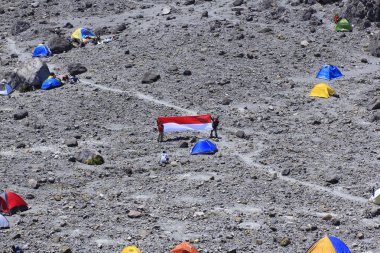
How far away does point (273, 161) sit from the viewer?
34.0 m

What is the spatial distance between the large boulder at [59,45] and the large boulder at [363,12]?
57.6 ft

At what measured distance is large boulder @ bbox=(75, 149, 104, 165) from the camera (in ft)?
111

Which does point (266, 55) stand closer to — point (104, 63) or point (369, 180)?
point (104, 63)

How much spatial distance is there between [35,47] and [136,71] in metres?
10.5

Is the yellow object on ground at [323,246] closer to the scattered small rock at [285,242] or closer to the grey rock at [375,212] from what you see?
the scattered small rock at [285,242]

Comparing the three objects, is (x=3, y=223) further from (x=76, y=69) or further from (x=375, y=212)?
(x=76, y=69)

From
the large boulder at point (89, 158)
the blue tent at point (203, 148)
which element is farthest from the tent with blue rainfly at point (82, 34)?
the blue tent at point (203, 148)

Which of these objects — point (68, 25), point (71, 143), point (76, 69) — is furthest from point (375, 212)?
point (68, 25)

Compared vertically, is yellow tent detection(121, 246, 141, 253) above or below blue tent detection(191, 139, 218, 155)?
above

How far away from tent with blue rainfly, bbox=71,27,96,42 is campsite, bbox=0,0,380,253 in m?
0.11

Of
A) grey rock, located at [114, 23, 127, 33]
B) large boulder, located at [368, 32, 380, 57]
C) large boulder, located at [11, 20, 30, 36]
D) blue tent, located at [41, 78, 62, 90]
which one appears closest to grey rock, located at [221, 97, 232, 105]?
blue tent, located at [41, 78, 62, 90]

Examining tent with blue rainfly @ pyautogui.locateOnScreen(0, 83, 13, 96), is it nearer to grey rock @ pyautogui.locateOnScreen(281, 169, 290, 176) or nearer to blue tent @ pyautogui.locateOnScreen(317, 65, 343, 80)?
blue tent @ pyautogui.locateOnScreen(317, 65, 343, 80)

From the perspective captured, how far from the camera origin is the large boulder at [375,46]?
163ft

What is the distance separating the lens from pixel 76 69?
46750 millimetres
